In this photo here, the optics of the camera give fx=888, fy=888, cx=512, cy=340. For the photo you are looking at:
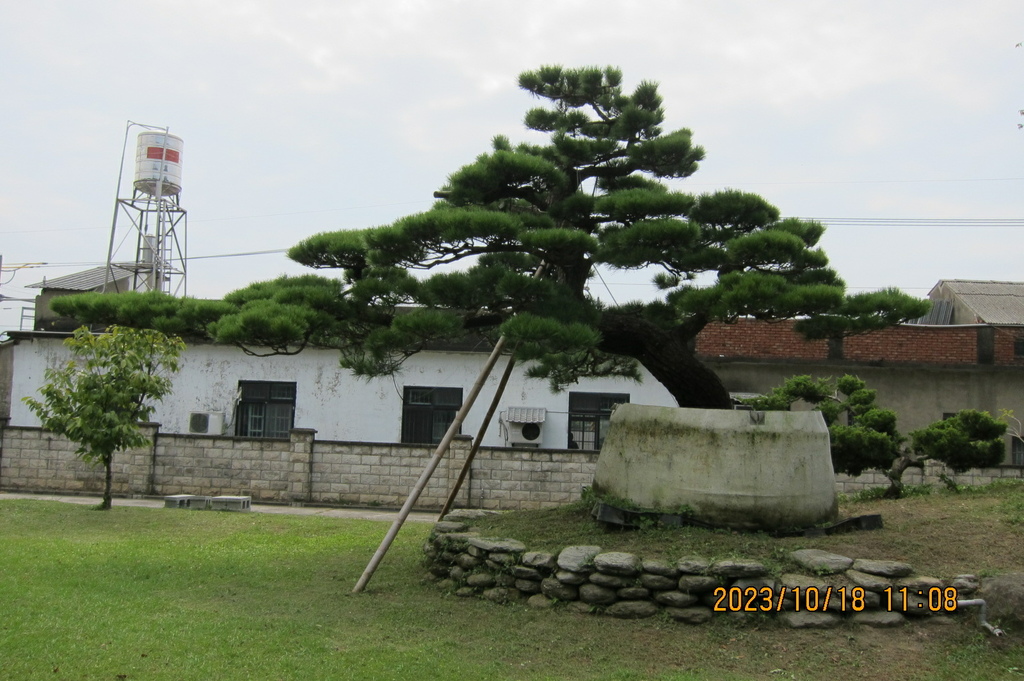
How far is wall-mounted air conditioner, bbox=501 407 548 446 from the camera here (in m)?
18.5

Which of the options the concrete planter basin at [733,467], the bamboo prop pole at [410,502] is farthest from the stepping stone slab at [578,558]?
the bamboo prop pole at [410,502]

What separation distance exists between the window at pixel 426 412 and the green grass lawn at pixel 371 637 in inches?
411

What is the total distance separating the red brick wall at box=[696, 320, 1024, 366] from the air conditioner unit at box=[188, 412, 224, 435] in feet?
33.5

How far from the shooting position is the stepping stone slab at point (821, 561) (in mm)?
6164

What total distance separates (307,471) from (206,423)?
450 cm

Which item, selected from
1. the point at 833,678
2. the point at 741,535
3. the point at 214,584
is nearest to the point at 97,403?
the point at 214,584

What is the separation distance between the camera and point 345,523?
12.5 meters

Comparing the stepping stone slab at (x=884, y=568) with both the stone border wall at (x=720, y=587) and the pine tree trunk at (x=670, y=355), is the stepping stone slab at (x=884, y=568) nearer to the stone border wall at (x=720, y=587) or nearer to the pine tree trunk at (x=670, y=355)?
the stone border wall at (x=720, y=587)

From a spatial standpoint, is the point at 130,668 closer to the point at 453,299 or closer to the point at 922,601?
the point at 453,299

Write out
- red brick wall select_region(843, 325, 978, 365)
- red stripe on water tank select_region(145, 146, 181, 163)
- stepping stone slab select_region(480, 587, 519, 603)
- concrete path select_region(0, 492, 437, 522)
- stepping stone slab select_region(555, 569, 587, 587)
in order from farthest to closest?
red stripe on water tank select_region(145, 146, 181, 163), red brick wall select_region(843, 325, 978, 365), concrete path select_region(0, 492, 437, 522), stepping stone slab select_region(480, 587, 519, 603), stepping stone slab select_region(555, 569, 587, 587)

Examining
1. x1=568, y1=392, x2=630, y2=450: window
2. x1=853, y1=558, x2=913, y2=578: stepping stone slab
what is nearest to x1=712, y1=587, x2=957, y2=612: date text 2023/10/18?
x1=853, y1=558, x2=913, y2=578: stepping stone slab

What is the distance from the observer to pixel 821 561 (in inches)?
246

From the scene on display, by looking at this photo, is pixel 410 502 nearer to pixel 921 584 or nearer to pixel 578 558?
pixel 578 558

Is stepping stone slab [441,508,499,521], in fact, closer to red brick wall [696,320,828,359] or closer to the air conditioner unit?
red brick wall [696,320,828,359]
